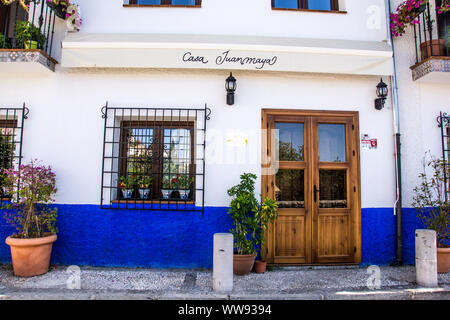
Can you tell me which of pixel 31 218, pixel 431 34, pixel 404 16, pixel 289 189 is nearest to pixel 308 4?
pixel 404 16

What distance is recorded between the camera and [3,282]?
15.3 ft

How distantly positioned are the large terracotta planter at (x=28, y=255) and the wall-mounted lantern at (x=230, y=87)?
3.93 m

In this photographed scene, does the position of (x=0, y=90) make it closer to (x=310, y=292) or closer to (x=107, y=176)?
(x=107, y=176)

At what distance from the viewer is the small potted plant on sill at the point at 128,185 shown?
5.73 meters

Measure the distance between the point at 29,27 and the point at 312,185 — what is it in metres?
6.03

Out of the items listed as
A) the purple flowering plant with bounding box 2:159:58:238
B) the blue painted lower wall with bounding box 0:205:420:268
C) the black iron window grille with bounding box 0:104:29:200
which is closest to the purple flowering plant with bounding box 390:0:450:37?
the blue painted lower wall with bounding box 0:205:420:268

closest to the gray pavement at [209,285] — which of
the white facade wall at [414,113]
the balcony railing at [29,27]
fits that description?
the white facade wall at [414,113]

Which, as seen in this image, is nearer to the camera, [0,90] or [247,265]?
[247,265]

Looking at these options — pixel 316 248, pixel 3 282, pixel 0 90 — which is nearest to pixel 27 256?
pixel 3 282

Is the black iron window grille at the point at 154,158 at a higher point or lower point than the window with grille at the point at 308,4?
lower

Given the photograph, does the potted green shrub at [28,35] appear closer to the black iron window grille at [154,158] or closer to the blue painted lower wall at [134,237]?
the black iron window grille at [154,158]

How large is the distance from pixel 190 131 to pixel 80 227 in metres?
2.71
